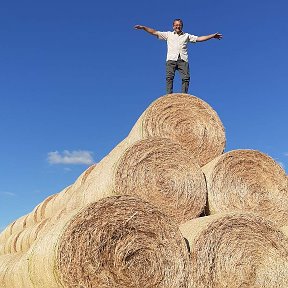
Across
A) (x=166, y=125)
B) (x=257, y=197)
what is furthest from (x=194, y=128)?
(x=257, y=197)

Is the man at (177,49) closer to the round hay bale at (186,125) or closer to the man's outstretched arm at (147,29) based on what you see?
the man's outstretched arm at (147,29)

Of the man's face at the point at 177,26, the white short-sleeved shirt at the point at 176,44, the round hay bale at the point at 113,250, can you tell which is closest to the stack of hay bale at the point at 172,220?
the round hay bale at the point at 113,250

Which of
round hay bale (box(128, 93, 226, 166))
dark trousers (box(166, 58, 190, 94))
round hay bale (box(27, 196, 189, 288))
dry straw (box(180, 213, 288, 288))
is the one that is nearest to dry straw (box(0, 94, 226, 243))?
round hay bale (box(128, 93, 226, 166))

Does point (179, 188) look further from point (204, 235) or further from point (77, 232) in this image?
point (77, 232)

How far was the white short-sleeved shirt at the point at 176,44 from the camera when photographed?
8.70 meters

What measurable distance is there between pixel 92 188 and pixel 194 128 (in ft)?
5.62

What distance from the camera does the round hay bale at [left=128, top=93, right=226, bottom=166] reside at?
7.17 m

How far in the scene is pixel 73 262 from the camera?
4773 mm

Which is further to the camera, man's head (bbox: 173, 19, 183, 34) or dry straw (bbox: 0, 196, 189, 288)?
man's head (bbox: 173, 19, 183, 34)

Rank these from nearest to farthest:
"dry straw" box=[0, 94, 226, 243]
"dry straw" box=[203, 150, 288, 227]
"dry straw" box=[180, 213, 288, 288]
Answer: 1. "dry straw" box=[180, 213, 288, 288]
2. "dry straw" box=[203, 150, 288, 227]
3. "dry straw" box=[0, 94, 226, 243]

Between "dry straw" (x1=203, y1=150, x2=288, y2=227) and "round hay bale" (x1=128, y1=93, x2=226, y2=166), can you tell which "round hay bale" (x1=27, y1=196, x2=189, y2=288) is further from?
"round hay bale" (x1=128, y1=93, x2=226, y2=166)

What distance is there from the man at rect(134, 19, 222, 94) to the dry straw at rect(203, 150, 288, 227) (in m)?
1.96

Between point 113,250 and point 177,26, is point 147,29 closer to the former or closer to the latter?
point 177,26

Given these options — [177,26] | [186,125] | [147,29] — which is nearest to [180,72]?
[177,26]
